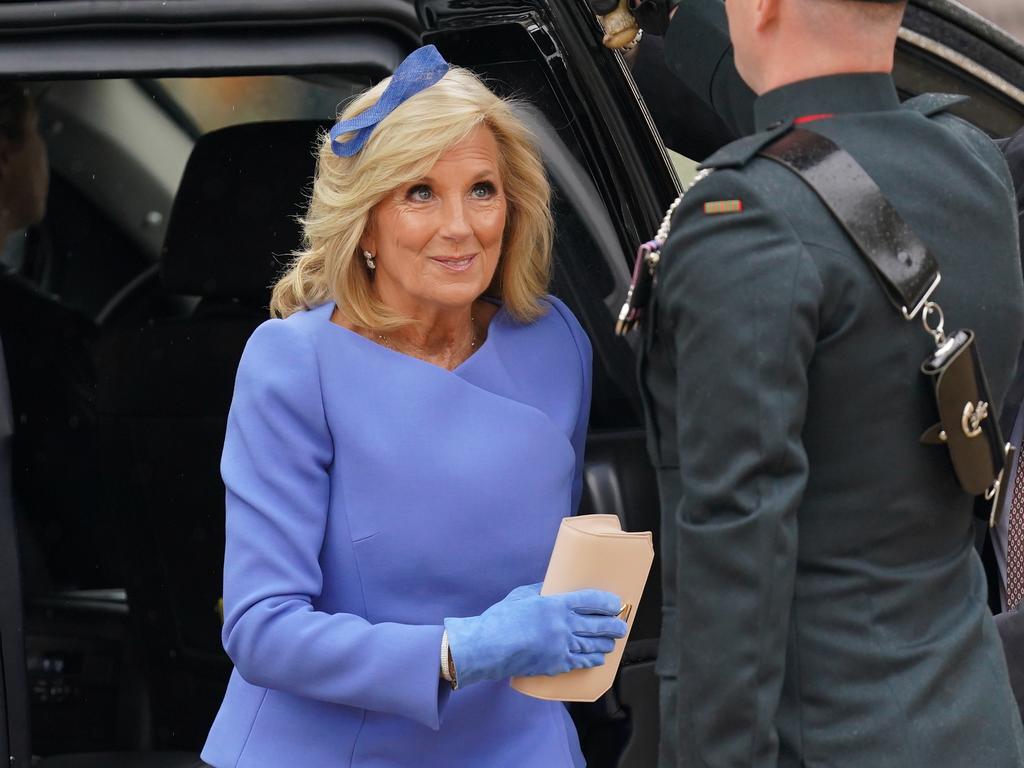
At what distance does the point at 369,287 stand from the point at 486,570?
380 millimetres

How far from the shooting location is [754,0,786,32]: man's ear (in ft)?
4.63

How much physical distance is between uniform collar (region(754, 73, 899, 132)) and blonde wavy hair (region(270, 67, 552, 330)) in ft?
1.65

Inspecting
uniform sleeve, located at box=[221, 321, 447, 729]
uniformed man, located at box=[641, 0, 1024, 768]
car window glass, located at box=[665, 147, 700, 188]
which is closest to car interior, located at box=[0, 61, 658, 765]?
car window glass, located at box=[665, 147, 700, 188]

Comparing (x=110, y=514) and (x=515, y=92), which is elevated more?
(x=515, y=92)

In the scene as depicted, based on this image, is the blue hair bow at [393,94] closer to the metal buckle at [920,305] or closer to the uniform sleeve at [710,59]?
the uniform sleeve at [710,59]

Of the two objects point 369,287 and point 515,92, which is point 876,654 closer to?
point 369,287

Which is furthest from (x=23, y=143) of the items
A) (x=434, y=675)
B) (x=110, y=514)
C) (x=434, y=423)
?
(x=434, y=675)

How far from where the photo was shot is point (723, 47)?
1.99m

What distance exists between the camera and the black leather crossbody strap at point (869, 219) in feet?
4.44

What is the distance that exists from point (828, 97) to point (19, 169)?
5.73ft

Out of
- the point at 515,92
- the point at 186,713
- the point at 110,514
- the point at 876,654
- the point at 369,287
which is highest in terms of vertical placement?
the point at 515,92

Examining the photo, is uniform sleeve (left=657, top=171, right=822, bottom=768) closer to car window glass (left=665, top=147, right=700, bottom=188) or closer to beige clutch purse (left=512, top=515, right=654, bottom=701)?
beige clutch purse (left=512, top=515, right=654, bottom=701)

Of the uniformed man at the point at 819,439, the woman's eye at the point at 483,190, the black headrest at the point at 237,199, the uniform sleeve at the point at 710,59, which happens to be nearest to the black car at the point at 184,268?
the black headrest at the point at 237,199

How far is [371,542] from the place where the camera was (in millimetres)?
1805
